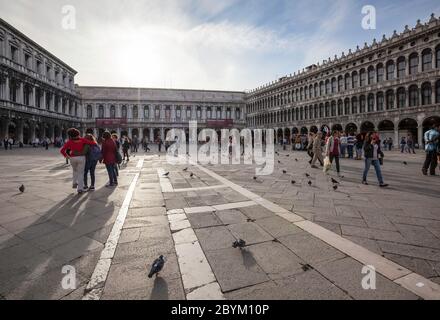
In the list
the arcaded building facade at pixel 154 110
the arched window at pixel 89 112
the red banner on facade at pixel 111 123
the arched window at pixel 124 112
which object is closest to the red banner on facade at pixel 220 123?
the arcaded building facade at pixel 154 110

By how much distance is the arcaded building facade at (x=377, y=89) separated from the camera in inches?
1061

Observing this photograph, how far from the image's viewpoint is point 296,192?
6082 mm

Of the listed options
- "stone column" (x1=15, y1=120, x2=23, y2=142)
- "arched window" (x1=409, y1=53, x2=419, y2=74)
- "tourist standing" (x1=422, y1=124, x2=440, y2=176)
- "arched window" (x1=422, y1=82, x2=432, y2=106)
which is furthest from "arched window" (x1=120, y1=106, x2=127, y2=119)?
"tourist standing" (x1=422, y1=124, x2=440, y2=176)

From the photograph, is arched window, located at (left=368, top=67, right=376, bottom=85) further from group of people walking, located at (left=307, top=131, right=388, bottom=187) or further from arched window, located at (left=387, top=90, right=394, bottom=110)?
group of people walking, located at (left=307, top=131, right=388, bottom=187)

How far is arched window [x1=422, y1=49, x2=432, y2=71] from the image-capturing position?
88.0 ft

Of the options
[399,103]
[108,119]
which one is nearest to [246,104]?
[108,119]

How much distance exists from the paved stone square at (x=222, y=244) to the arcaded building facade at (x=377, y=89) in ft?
94.5

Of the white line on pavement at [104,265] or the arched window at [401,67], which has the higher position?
the arched window at [401,67]

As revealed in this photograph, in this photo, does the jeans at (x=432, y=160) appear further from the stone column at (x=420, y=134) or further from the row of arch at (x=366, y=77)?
the row of arch at (x=366, y=77)

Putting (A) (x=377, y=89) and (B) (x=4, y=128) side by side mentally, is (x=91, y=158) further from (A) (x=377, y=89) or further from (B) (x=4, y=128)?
(A) (x=377, y=89)

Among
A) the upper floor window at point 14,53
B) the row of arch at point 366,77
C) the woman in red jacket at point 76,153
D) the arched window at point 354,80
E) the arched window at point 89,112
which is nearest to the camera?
the woman in red jacket at point 76,153

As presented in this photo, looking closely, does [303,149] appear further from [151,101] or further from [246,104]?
[151,101]

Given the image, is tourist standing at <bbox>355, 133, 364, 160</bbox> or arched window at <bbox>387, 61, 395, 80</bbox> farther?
arched window at <bbox>387, 61, 395, 80</bbox>

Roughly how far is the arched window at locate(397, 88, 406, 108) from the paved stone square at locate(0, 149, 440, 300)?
97.6 feet
